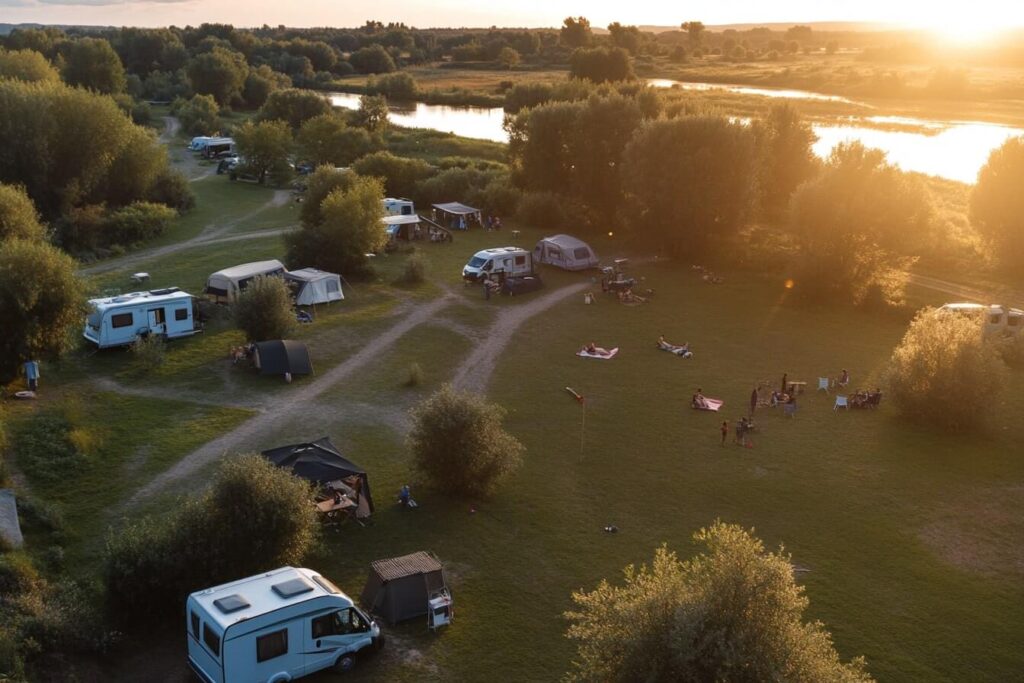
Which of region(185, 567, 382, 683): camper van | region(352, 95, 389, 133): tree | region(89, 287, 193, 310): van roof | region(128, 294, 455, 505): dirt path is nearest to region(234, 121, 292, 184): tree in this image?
region(352, 95, 389, 133): tree

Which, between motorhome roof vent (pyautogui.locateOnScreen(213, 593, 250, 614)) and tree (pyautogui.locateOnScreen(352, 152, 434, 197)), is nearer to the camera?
motorhome roof vent (pyautogui.locateOnScreen(213, 593, 250, 614))

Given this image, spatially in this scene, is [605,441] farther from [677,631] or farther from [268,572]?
[677,631]

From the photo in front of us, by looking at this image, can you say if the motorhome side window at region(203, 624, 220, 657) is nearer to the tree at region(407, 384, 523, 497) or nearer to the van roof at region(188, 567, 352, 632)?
the van roof at region(188, 567, 352, 632)

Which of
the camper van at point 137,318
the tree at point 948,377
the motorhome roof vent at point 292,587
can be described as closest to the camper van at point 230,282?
the camper van at point 137,318

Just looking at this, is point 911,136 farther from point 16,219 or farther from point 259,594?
point 259,594

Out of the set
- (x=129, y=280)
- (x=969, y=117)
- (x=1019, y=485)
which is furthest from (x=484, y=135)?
(x=1019, y=485)

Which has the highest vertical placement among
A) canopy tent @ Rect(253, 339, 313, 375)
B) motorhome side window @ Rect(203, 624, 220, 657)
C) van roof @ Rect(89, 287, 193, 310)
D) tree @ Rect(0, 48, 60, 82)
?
tree @ Rect(0, 48, 60, 82)

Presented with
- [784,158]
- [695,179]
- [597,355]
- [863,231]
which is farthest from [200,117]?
[863,231]
